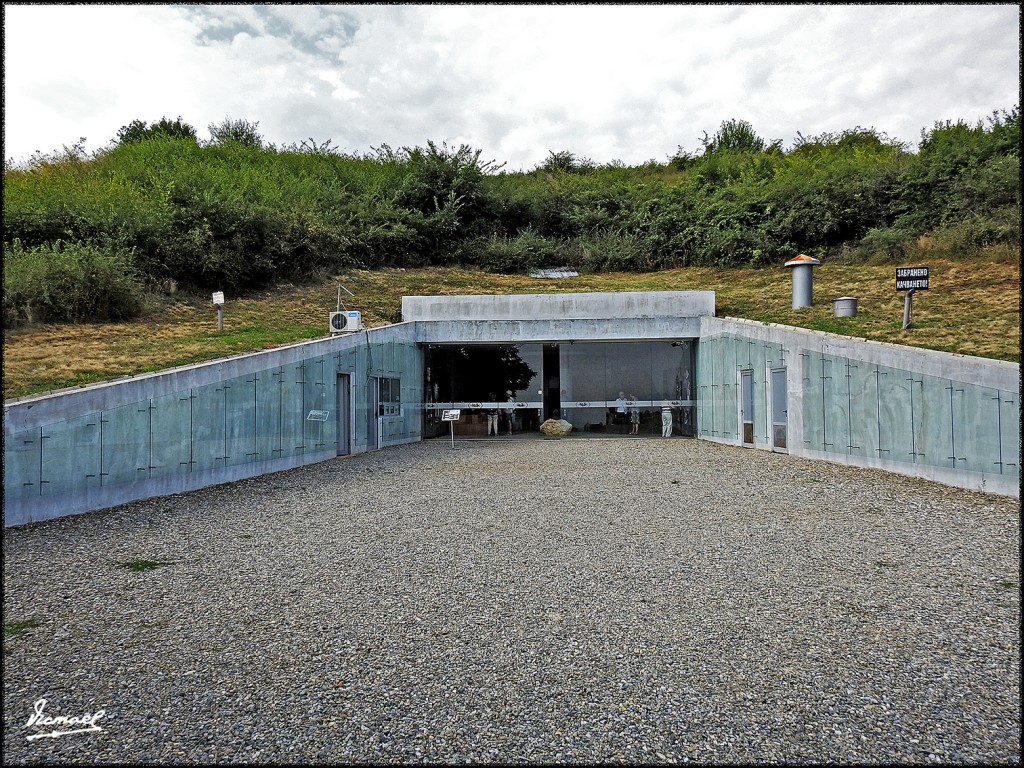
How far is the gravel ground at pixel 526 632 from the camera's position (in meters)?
3.18

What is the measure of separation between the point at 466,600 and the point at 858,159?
31638mm

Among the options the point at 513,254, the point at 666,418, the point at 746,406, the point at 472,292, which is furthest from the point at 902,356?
the point at 513,254

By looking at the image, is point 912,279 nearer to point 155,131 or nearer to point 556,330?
point 556,330

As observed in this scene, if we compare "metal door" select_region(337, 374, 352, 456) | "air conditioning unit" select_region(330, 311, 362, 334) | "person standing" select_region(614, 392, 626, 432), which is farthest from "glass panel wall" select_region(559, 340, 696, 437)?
"metal door" select_region(337, 374, 352, 456)

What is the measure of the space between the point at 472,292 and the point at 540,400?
20.1 feet

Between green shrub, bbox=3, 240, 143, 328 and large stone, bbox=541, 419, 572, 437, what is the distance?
11.4m

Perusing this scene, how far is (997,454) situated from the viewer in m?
8.46

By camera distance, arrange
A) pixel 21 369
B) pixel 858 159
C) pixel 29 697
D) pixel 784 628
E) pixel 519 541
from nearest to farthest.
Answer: pixel 29 697 → pixel 784 628 → pixel 519 541 → pixel 21 369 → pixel 858 159

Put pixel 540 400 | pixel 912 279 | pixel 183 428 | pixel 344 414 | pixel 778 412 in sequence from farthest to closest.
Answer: pixel 540 400, pixel 344 414, pixel 778 412, pixel 912 279, pixel 183 428

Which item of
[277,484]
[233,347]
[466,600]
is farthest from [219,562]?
[233,347]

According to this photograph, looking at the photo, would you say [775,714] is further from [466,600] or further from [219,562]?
[219,562]

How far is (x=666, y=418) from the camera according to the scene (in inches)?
735

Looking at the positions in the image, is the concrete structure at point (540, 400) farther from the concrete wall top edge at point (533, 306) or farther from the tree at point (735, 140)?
the tree at point (735, 140)

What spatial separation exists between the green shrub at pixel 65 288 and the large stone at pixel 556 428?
11431 mm
